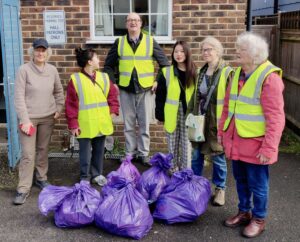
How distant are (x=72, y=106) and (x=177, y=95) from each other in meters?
1.15

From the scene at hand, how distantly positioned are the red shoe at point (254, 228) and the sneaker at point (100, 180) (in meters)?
1.82

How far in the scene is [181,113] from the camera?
15.2 feet

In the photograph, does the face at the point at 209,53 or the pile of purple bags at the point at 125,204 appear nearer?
the pile of purple bags at the point at 125,204

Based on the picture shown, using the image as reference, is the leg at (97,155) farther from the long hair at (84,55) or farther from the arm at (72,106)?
the long hair at (84,55)

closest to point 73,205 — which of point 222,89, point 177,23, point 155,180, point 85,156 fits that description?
point 155,180

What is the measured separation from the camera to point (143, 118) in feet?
18.4

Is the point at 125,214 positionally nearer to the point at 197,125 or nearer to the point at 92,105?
the point at 197,125

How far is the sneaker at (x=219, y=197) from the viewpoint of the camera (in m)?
4.43

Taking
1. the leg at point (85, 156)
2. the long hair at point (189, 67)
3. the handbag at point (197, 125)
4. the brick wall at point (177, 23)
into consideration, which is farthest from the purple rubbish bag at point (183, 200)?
the brick wall at point (177, 23)

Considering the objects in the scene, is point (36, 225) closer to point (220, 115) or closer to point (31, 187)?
point (31, 187)

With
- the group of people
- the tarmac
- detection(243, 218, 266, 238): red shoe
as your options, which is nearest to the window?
the group of people

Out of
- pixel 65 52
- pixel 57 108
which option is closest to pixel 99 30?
pixel 65 52

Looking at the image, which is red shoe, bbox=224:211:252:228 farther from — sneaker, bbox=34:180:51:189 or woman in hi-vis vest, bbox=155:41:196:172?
sneaker, bbox=34:180:51:189

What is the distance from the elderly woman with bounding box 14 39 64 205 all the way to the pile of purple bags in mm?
712
